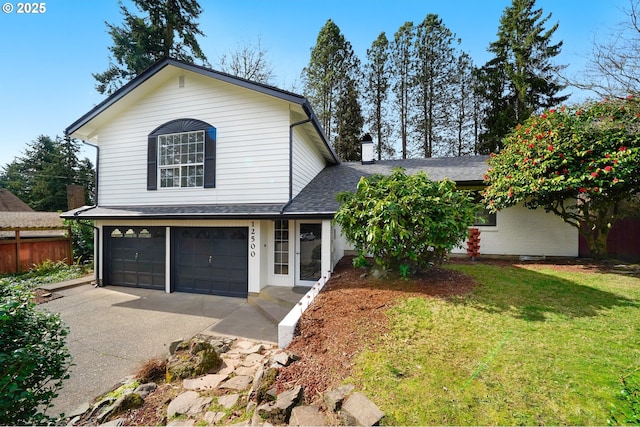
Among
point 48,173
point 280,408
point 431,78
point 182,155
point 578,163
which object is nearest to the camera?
point 280,408

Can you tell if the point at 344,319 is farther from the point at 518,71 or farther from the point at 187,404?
the point at 518,71

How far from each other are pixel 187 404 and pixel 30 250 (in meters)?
12.4

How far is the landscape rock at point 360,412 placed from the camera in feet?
7.52

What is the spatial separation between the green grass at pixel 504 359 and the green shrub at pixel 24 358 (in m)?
3.12

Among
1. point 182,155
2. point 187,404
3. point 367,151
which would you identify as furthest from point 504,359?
point 367,151

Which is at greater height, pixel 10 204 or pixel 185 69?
pixel 185 69

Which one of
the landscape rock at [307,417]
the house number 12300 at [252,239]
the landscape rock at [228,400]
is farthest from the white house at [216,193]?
the landscape rock at [307,417]

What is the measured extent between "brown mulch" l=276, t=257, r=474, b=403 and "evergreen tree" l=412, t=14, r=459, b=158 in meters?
14.4

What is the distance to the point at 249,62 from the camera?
51.0 feet

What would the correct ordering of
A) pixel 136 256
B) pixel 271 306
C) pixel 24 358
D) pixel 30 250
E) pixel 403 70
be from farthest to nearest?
pixel 403 70 < pixel 30 250 < pixel 136 256 < pixel 271 306 < pixel 24 358

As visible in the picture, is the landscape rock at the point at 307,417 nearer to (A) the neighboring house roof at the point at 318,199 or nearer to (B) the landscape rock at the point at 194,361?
(B) the landscape rock at the point at 194,361

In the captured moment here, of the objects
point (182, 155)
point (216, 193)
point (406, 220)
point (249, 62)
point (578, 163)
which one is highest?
point (249, 62)

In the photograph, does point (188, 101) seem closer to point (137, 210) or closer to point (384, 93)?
point (137, 210)

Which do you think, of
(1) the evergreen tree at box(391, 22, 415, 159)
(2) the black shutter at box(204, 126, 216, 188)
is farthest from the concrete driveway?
(1) the evergreen tree at box(391, 22, 415, 159)
